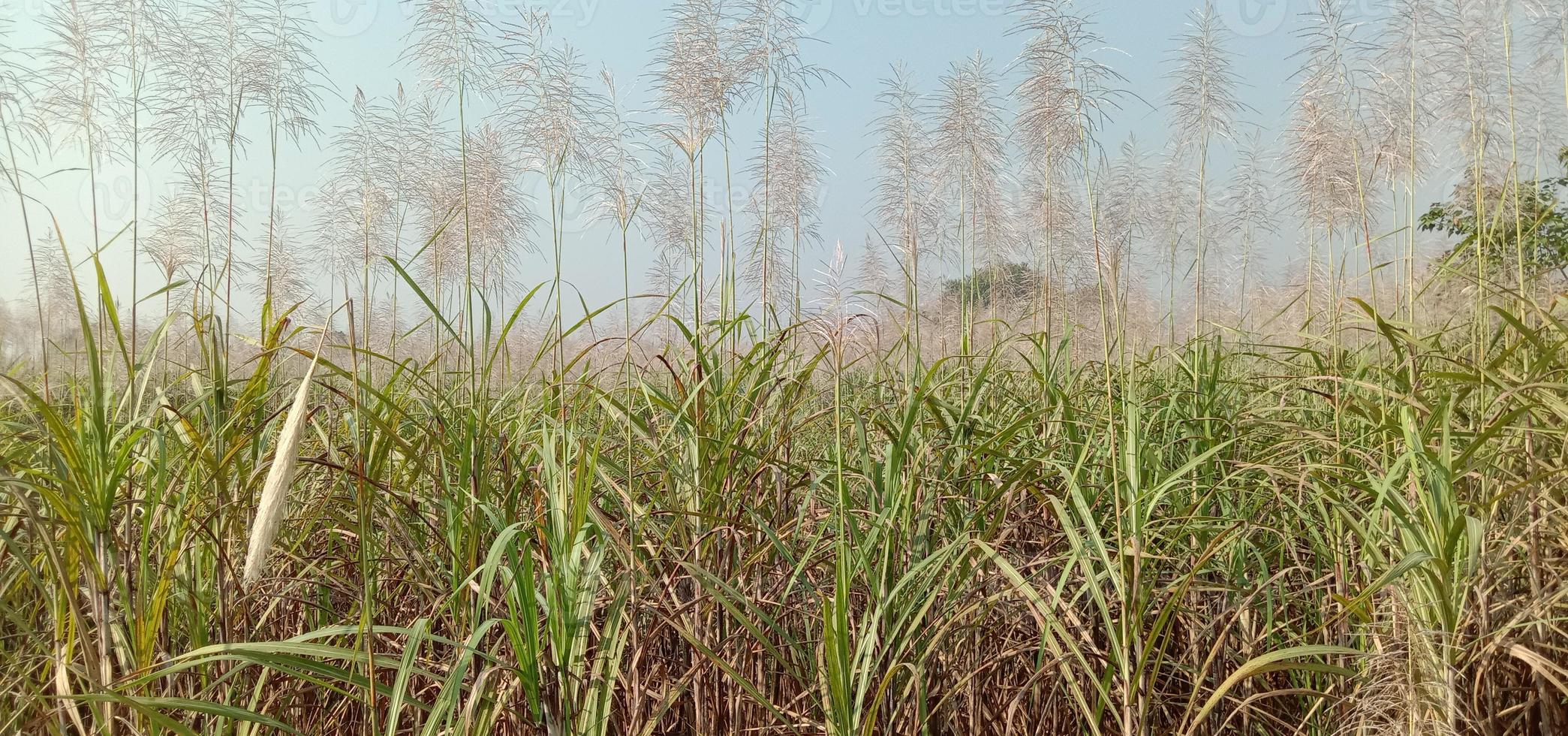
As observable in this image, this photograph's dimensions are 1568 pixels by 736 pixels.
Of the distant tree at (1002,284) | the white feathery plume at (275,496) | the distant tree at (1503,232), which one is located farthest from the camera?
the distant tree at (1002,284)

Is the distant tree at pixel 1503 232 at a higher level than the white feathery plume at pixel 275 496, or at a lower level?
higher

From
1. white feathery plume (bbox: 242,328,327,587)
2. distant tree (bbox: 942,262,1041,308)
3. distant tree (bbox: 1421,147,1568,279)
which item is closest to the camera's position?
white feathery plume (bbox: 242,328,327,587)

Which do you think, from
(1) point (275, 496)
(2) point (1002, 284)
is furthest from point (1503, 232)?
(1) point (275, 496)

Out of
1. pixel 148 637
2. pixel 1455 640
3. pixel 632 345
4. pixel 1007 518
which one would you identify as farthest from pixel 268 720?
Result: pixel 1455 640

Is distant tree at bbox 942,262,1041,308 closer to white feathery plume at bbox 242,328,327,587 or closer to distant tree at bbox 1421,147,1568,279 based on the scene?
distant tree at bbox 1421,147,1568,279

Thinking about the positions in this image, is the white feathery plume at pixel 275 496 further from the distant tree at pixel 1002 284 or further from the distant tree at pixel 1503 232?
the distant tree at pixel 1002 284

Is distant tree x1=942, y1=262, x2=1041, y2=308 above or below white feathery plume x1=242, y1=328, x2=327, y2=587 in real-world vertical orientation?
above

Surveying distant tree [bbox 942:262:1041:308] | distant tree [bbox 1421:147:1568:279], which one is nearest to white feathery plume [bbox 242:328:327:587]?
distant tree [bbox 1421:147:1568:279]

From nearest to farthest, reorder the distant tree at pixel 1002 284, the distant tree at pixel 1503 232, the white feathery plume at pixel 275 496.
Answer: the white feathery plume at pixel 275 496 → the distant tree at pixel 1503 232 → the distant tree at pixel 1002 284

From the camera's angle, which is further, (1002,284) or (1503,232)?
(1002,284)

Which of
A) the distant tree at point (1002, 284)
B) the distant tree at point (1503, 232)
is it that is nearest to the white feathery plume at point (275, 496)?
the distant tree at point (1503, 232)

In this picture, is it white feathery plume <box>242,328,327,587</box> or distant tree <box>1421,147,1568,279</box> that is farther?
distant tree <box>1421,147,1568,279</box>

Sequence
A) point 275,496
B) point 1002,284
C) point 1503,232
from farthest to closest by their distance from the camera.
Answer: point 1002,284, point 1503,232, point 275,496

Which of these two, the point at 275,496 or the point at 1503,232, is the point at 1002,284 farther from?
the point at 275,496
